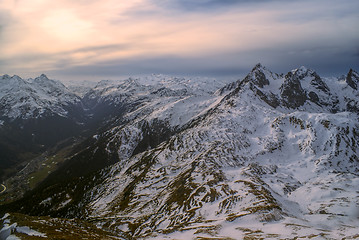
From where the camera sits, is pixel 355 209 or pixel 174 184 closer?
pixel 355 209

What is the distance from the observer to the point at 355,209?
109 meters

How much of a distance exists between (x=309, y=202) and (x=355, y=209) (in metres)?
21.1

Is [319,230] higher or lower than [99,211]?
higher

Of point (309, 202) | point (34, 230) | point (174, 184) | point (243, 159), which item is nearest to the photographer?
point (34, 230)

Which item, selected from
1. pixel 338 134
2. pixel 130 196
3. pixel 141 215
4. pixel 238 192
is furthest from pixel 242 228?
pixel 338 134

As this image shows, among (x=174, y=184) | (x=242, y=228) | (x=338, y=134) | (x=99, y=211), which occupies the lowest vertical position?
(x=99, y=211)

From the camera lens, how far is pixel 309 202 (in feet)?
411

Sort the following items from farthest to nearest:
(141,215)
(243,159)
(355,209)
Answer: (243,159) < (141,215) < (355,209)

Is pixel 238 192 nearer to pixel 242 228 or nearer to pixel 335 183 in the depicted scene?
pixel 242 228

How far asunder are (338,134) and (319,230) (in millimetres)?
138427

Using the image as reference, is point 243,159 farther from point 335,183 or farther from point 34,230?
point 34,230

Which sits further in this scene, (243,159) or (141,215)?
(243,159)

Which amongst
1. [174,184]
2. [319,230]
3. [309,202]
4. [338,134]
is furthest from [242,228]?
[338,134]

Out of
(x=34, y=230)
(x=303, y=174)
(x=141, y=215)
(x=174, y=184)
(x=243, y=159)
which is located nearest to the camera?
(x=34, y=230)
